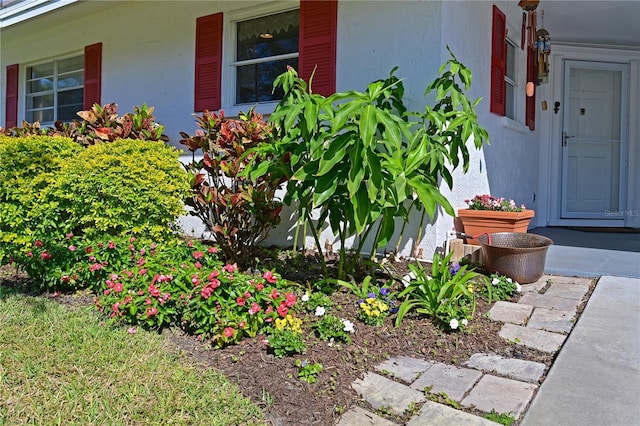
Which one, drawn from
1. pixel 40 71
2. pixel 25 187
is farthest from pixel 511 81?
pixel 40 71

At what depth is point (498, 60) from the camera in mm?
4770

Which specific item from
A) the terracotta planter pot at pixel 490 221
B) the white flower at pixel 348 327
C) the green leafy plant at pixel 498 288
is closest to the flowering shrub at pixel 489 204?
the terracotta planter pot at pixel 490 221

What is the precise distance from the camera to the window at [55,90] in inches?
282

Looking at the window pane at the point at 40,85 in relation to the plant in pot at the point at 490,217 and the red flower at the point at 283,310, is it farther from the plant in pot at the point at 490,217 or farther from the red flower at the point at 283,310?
the red flower at the point at 283,310

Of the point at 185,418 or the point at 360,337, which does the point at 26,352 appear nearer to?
the point at 185,418

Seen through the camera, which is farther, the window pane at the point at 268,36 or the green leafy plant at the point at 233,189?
the window pane at the point at 268,36

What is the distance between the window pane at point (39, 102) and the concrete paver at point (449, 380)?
760cm

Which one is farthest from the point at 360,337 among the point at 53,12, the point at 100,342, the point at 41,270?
the point at 53,12

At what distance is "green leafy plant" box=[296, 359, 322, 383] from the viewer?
2.05 meters

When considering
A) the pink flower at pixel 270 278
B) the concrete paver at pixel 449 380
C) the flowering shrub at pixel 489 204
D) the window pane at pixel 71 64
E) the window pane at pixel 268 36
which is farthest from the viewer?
the window pane at pixel 71 64

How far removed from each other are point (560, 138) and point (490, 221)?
3.23 metres

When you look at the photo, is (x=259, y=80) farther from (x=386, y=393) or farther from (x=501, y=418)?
(x=501, y=418)

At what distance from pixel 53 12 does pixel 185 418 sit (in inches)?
251

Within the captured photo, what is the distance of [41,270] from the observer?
3.40m
